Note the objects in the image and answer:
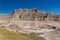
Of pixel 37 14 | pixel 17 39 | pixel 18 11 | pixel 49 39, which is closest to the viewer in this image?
pixel 17 39

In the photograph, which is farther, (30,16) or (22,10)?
(22,10)

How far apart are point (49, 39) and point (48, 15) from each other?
133 m

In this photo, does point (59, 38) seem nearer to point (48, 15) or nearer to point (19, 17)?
point (48, 15)

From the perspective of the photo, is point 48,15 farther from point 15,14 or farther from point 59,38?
point 59,38

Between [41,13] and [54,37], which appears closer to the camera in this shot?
[54,37]

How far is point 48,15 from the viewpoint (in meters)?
162

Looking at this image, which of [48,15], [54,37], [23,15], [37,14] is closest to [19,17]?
[23,15]

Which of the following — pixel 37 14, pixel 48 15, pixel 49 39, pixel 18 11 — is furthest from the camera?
pixel 18 11

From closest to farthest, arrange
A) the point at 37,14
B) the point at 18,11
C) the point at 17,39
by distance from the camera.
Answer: the point at 17,39 → the point at 37,14 → the point at 18,11

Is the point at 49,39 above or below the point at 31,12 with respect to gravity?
below

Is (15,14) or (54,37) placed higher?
(15,14)

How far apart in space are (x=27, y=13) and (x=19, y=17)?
35.5ft

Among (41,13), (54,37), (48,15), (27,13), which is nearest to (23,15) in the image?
(27,13)

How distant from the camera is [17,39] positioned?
73.4 feet
